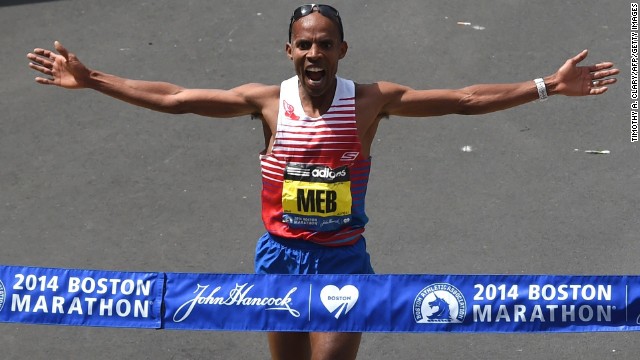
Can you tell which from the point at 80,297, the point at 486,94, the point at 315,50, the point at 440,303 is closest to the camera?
the point at 315,50

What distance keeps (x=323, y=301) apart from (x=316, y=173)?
680 millimetres

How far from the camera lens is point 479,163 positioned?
32.4 feet

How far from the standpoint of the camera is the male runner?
6.21m

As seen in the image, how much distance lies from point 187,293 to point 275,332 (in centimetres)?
54

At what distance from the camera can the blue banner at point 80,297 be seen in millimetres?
6316

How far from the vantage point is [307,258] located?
6328 millimetres

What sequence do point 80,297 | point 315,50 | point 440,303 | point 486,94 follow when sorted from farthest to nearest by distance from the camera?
point 486,94
point 80,297
point 440,303
point 315,50

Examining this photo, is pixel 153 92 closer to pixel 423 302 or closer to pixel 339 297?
pixel 339 297

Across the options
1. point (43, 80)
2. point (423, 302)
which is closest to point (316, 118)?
point (423, 302)

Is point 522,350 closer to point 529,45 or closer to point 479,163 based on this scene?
point 479,163

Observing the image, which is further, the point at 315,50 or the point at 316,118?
the point at 316,118

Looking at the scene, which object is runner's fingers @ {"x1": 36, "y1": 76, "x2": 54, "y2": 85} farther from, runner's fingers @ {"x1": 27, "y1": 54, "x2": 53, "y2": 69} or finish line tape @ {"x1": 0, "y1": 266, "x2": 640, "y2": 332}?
finish line tape @ {"x1": 0, "y1": 266, "x2": 640, "y2": 332}

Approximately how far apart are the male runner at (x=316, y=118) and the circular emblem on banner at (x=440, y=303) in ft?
1.29

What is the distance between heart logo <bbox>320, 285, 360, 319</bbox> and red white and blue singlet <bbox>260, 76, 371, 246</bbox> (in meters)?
0.26
